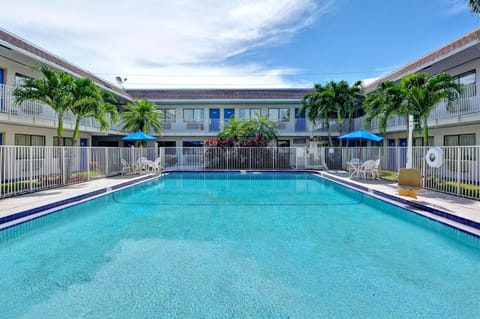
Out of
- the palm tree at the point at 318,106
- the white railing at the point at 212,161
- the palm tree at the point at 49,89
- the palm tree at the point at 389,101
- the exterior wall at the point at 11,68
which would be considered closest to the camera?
the white railing at the point at 212,161

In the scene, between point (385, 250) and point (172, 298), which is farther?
point (385, 250)

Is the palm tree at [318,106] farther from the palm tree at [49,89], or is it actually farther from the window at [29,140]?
the window at [29,140]

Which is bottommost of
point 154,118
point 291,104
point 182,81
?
point 154,118

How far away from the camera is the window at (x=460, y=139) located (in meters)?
14.7

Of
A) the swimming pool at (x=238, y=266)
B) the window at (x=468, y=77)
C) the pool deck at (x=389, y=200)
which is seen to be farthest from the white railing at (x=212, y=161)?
the window at (x=468, y=77)

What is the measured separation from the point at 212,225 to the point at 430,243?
4.73 m

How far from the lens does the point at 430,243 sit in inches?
228

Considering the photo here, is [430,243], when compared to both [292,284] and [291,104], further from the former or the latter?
[291,104]

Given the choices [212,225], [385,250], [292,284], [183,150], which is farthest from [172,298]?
[183,150]

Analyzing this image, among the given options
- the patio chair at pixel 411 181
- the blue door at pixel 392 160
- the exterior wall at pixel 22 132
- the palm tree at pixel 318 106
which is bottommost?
the patio chair at pixel 411 181

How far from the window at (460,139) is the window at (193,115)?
731 inches

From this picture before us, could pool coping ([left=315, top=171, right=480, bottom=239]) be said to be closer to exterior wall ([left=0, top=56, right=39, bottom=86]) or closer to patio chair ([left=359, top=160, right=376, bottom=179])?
patio chair ([left=359, top=160, right=376, bottom=179])

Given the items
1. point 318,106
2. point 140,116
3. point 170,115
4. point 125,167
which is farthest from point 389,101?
point 170,115

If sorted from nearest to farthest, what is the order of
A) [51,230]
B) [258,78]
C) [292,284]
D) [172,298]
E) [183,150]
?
1. [172,298]
2. [292,284]
3. [51,230]
4. [183,150]
5. [258,78]
